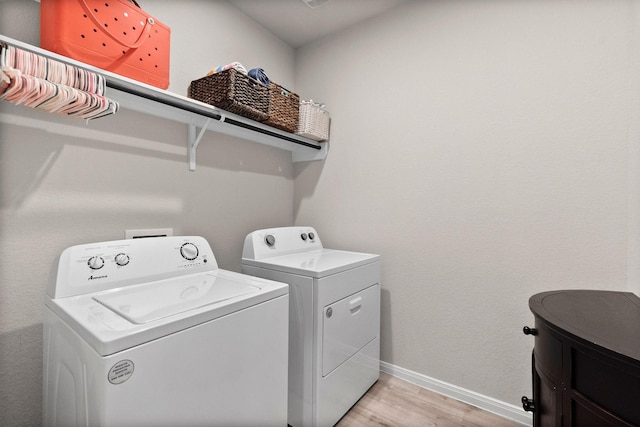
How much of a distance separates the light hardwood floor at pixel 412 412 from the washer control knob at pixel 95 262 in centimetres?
136

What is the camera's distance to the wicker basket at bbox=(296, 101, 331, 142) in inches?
76.0

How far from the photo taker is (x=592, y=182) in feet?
4.44

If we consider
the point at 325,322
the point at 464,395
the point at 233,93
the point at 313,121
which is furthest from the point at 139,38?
the point at 464,395

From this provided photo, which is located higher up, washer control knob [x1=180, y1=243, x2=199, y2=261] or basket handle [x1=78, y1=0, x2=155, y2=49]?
basket handle [x1=78, y1=0, x2=155, y2=49]

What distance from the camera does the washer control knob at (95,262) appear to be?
1087 millimetres

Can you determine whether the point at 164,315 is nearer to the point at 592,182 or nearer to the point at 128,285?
the point at 128,285

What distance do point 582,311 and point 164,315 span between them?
1350mm

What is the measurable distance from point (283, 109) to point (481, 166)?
46.8 inches

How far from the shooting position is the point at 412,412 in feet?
5.22

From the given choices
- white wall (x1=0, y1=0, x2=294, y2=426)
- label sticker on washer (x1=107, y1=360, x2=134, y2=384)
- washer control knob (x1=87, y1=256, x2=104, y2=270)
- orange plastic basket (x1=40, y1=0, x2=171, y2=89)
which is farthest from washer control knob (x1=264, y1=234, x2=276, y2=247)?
label sticker on washer (x1=107, y1=360, x2=134, y2=384)

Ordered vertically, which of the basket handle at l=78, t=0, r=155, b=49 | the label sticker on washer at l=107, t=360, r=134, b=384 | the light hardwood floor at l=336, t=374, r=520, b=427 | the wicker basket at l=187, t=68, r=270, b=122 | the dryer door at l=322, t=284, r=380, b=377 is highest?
the basket handle at l=78, t=0, r=155, b=49

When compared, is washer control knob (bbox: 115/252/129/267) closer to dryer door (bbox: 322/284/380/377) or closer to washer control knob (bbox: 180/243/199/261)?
washer control knob (bbox: 180/243/199/261)

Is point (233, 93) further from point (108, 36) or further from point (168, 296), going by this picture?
point (168, 296)

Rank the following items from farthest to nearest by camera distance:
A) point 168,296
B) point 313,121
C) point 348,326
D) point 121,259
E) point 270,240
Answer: point 313,121 → point 270,240 → point 348,326 → point 121,259 → point 168,296
